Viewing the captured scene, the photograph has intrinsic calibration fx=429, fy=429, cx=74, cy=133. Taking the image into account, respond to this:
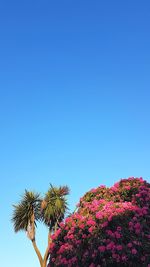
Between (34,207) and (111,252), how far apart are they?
61.3ft

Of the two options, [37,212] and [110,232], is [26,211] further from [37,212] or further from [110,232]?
[110,232]

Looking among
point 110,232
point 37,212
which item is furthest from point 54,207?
point 110,232

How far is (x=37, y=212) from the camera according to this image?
38188mm

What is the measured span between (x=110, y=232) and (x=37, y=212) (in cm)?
1804

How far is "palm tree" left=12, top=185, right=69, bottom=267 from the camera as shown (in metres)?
37.3

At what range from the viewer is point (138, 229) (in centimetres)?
2130

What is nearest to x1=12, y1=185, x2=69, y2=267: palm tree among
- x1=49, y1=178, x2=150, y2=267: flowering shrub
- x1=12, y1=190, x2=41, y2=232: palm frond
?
x1=12, y1=190, x2=41, y2=232: palm frond

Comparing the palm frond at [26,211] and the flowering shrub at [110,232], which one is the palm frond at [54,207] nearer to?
the palm frond at [26,211]

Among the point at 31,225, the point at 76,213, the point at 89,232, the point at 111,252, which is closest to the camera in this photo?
the point at 111,252

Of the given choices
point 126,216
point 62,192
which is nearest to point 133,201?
point 126,216

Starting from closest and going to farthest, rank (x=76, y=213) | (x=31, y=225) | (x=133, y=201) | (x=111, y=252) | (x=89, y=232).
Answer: (x=111, y=252) < (x=89, y=232) < (x=133, y=201) < (x=76, y=213) < (x=31, y=225)

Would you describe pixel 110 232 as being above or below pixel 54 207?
below

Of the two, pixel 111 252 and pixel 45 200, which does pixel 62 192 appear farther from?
pixel 111 252

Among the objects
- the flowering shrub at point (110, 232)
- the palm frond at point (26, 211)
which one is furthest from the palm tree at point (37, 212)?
the flowering shrub at point (110, 232)
